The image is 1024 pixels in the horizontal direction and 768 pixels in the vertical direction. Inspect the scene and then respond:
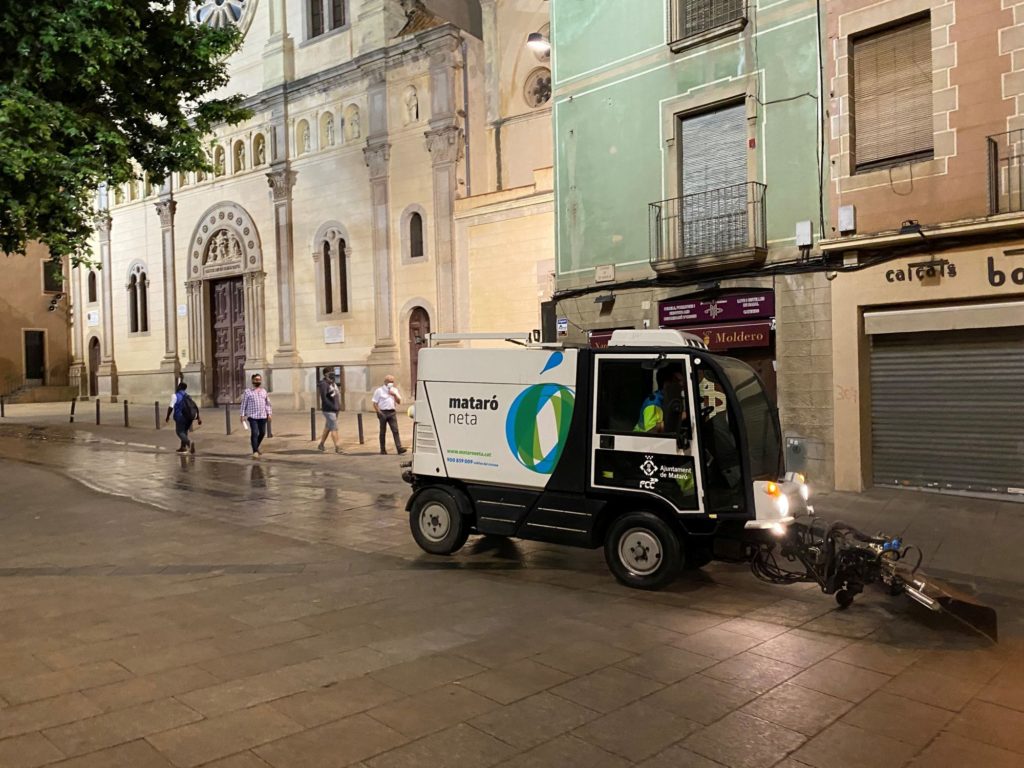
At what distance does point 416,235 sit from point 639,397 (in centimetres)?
2050

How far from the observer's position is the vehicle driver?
6254 mm

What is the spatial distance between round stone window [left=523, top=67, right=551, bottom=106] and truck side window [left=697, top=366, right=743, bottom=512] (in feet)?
63.5

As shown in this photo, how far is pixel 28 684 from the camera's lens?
4.34 meters

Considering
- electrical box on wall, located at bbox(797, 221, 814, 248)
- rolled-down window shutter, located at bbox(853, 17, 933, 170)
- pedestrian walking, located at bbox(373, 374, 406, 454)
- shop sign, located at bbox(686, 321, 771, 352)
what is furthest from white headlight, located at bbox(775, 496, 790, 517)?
pedestrian walking, located at bbox(373, 374, 406, 454)

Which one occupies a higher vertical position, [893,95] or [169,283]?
[169,283]

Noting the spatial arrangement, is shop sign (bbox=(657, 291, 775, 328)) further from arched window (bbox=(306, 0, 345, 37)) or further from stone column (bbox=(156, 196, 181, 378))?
stone column (bbox=(156, 196, 181, 378))

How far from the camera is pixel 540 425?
679 centimetres

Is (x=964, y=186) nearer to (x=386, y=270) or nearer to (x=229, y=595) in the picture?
(x=229, y=595)

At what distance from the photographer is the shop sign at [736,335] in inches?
492

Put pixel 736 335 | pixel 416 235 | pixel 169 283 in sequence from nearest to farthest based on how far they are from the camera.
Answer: pixel 736 335 < pixel 416 235 < pixel 169 283

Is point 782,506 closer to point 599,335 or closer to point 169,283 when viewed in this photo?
point 599,335

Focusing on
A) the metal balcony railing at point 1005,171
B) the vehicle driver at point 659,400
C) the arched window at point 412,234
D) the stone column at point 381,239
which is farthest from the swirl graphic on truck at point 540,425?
the stone column at point 381,239

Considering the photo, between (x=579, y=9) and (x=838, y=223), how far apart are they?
6893 mm

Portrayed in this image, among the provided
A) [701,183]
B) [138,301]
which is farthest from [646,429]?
[138,301]
